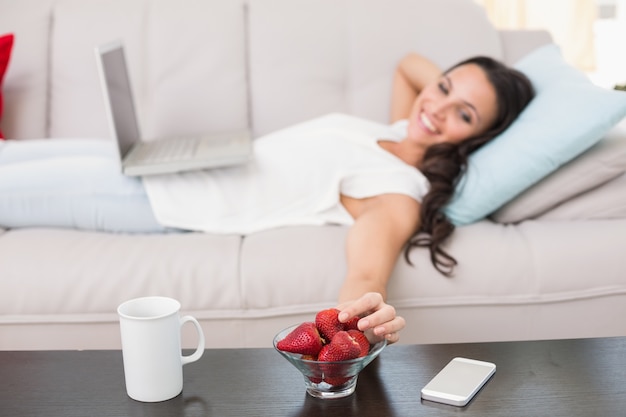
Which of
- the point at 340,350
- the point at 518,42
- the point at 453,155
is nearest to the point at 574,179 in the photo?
the point at 453,155

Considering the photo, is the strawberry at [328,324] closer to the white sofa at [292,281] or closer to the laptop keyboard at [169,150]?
the white sofa at [292,281]

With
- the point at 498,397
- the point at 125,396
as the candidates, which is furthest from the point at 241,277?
the point at 498,397

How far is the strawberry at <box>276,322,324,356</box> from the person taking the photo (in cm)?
93

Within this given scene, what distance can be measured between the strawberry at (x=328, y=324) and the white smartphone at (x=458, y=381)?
13 cm

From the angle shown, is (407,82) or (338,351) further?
(407,82)

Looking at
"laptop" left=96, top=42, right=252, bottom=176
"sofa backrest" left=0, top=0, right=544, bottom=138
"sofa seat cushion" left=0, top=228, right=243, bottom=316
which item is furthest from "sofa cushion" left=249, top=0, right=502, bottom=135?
"sofa seat cushion" left=0, top=228, right=243, bottom=316

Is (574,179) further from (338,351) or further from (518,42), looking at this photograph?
(338,351)

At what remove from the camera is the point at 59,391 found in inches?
39.2

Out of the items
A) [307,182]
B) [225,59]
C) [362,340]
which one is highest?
[225,59]

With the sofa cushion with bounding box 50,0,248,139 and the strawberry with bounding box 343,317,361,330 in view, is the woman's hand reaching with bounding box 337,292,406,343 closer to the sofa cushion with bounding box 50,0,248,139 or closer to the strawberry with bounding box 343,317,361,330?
the strawberry with bounding box 343,317,361,330

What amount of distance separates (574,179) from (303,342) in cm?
102

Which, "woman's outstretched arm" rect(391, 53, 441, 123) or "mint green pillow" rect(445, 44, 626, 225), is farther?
"woman's outstretched arm" rect(391, 53, 441, 123)

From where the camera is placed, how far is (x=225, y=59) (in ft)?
7.36

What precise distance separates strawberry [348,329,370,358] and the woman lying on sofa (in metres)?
0.70
